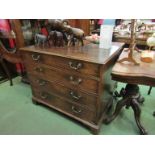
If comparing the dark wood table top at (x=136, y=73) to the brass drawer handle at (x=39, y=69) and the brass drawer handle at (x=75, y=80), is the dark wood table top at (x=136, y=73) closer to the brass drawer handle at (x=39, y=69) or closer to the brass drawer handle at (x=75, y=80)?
the brass drawer handle at (x=75, y=80)

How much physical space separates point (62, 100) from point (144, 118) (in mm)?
996

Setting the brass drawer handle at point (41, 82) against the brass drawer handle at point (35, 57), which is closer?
the brass drawer handle at point (35, 57)

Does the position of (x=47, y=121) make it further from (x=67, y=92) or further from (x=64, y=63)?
(x=64, y=63)

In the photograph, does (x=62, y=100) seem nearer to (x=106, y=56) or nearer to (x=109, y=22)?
(x=106, y=56)

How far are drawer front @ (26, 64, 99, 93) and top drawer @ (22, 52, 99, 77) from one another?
57 millimetres

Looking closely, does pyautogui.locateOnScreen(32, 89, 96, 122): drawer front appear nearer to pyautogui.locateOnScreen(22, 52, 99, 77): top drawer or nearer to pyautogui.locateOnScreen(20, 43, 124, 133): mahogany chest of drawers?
pyautogui.locateOnScreen(20, 43, 124, 133): mahogany chest of drawers

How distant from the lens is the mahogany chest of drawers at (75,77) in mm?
1087

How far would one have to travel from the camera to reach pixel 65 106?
1481 mm

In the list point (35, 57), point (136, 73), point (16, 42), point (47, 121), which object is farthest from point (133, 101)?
point (16, 42)

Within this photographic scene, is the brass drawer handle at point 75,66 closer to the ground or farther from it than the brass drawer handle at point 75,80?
farther from it

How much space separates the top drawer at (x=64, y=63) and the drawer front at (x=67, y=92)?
9.0 inches

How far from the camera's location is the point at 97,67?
1.01 meters

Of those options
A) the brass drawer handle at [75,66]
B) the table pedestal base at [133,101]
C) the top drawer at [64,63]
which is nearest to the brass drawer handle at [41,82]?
the top drawer at [64,63]
